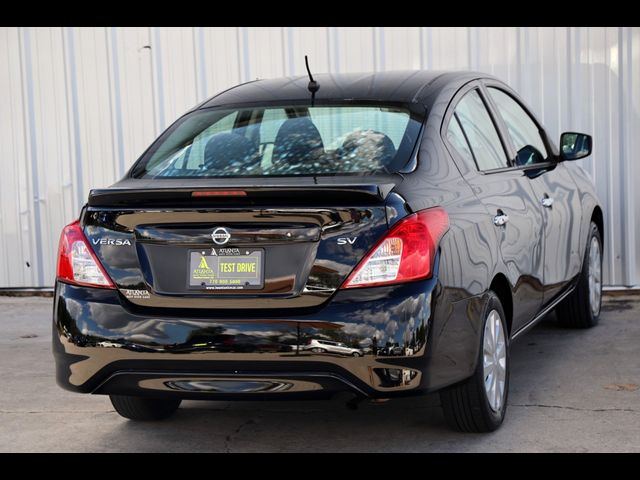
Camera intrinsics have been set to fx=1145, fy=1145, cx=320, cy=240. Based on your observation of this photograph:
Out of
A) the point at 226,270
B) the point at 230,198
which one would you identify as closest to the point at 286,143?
the point at 230,198

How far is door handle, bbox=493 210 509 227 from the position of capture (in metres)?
5.01

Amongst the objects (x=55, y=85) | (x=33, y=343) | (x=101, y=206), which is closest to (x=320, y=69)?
(x=55, y=85)

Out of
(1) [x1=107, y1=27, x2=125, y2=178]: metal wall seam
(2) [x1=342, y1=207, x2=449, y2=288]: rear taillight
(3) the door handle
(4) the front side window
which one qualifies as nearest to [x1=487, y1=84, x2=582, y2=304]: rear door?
(4) the front side window

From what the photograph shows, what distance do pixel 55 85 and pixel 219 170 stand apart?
485 cm

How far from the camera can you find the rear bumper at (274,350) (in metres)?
4.13

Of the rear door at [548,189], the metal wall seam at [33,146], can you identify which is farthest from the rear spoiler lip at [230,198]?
the metal wall seam at [33,146]

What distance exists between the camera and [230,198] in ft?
14.0

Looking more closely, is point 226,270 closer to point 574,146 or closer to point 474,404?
point 474,404

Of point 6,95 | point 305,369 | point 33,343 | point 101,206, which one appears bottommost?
point 33,343

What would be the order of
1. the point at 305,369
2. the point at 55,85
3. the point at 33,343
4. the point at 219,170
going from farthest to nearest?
the point at 55,85
the point at 33,343
the point at 219,170
the point at 305,369

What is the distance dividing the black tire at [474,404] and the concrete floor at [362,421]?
60 millimetres
